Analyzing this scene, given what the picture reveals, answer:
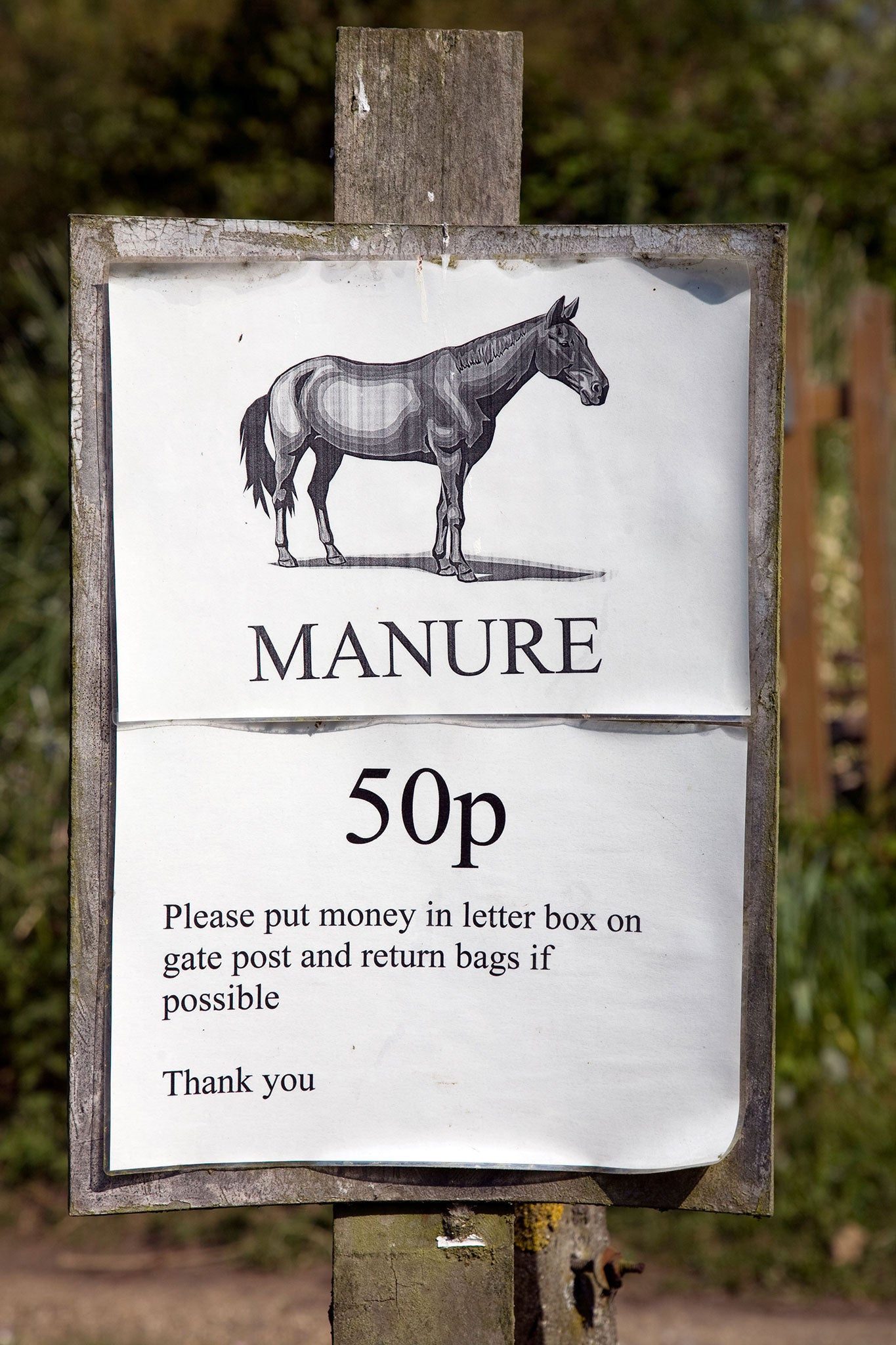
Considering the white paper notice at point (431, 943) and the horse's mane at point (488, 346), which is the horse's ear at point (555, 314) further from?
the white paper notice at point (431, 943)

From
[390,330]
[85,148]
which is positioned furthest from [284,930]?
[85,148]

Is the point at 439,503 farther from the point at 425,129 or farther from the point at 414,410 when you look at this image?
the point at 425,129

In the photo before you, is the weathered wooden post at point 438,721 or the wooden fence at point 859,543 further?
the wooden fence at point 859,543

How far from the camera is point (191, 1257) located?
8.71ft

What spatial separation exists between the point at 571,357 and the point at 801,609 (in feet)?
8.81

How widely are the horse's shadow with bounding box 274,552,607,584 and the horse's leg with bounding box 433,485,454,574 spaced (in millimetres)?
12

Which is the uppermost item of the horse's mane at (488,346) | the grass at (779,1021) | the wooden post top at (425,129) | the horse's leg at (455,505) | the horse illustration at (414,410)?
the wooden post top at (425,129)

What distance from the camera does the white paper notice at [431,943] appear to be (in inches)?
45.6

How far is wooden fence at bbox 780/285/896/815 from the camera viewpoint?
360 cm

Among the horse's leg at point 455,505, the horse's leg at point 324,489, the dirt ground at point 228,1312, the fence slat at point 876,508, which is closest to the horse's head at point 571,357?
the horse's leg at point 455,505

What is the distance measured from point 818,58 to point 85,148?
4983 millimetres

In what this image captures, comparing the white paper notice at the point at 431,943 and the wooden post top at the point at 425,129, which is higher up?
the wooden post top at the point at 425,129

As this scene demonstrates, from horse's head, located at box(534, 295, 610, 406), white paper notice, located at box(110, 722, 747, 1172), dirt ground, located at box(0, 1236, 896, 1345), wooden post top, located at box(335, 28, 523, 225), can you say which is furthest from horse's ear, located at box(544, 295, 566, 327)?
dirt ground, located at box(0, 1236, 896, 1345)

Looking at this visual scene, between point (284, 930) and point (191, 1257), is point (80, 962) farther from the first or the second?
point (191, 1257)
